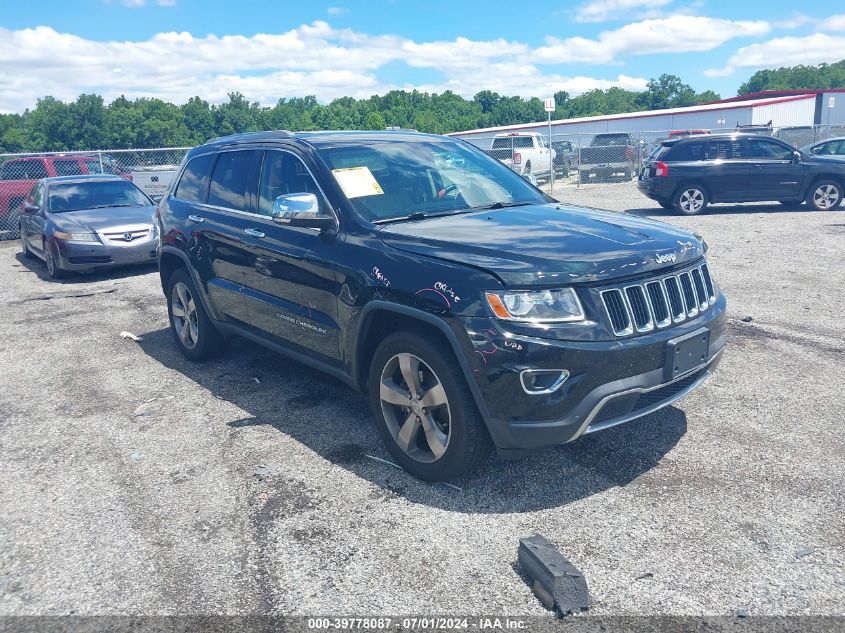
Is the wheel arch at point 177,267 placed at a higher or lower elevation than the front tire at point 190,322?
higher

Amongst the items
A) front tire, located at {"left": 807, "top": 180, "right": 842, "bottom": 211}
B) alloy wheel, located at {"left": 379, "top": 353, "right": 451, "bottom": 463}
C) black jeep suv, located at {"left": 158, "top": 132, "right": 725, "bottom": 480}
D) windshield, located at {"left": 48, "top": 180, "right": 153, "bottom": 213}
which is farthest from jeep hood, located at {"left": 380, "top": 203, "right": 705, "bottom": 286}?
front tire, located at {"left": 807, "top": 180, "right": 842, "bottom": 211}

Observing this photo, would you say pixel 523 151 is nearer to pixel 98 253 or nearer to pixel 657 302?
pixel 98 253

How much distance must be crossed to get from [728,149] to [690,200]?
131cm

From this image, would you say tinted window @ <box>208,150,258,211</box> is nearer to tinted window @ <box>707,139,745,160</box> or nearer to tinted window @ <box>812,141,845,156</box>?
tinted window @ <box>707,139,745,160</box>

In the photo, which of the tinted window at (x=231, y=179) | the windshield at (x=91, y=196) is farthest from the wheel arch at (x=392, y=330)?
the windshield at (x=91, y=196)

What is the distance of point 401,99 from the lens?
371 ft

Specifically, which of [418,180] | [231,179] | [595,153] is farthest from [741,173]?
[231,179]

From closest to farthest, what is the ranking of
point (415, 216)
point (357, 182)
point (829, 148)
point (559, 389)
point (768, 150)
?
point (559, 389), point (415, 216), point (357, 182), point (768, 150), point (829, 148)

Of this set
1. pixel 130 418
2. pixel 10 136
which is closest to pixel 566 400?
pixel 130 418

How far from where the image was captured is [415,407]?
3.92 meters

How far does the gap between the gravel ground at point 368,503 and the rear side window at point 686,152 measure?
10504mm

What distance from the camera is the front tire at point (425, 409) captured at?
364 centimetres

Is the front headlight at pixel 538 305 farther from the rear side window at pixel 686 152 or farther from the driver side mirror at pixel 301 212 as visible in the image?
the rear side window at pixel 686 152

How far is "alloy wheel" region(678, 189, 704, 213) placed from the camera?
52.8 feet
